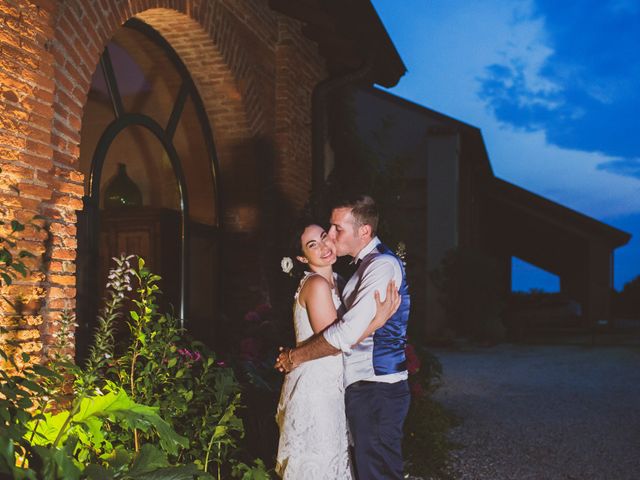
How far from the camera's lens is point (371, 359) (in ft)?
10.9

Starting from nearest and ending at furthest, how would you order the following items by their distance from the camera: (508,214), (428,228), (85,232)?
(85,232)
(428,228)
(508,214)

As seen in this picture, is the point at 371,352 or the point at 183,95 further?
the point at 183,95

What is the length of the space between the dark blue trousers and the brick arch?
1827mm

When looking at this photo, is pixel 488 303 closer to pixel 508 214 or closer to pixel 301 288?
pixel 508 214

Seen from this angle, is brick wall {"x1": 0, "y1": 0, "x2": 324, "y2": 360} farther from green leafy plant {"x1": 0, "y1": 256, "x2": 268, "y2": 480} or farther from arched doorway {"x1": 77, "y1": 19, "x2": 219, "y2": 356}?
green leafy plant {"x1": 0, "y1": 256, "x2": 268, "y2": 480}

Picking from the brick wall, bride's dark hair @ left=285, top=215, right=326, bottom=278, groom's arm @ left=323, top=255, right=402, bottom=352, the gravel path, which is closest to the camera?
groom's arm @ left=323, top=255, right=402, bottom=352

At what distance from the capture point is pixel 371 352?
3330 mm

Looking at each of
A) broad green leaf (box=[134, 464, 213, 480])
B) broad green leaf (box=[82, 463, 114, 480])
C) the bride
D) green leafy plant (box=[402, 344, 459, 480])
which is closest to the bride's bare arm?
the bride

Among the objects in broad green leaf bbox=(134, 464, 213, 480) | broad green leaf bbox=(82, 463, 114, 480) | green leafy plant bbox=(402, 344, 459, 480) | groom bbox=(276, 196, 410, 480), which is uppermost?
groom bbox=(276, 196, 410, 480)

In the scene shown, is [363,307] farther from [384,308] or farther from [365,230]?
[365,230]

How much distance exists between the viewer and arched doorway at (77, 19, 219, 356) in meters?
5.09

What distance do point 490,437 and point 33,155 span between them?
188 inches

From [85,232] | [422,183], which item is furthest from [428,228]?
[85,232]

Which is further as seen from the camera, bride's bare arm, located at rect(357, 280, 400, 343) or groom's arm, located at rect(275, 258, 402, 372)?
bride's bare arm, located at rect(357, 280, 400, 343)
